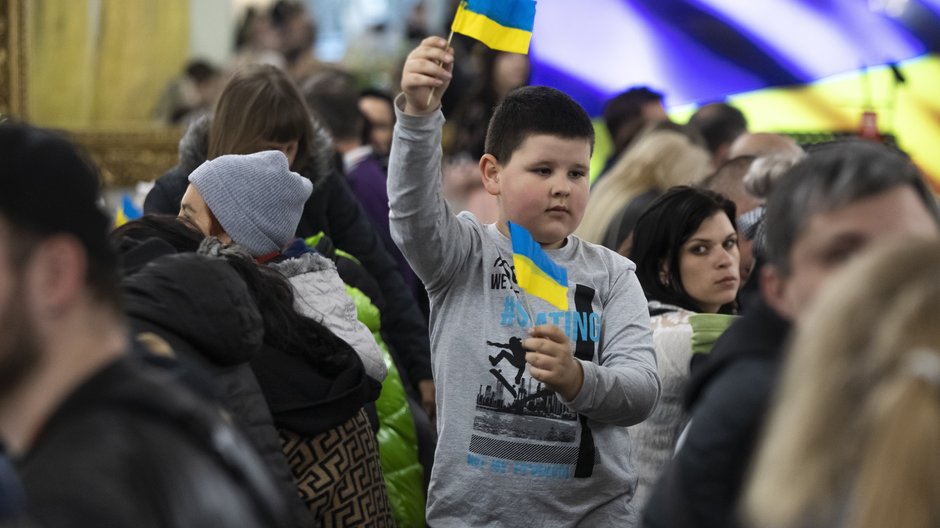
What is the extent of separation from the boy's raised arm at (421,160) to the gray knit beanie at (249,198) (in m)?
0.50

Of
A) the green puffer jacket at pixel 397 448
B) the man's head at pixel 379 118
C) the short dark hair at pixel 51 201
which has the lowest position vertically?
the green puffer jacket at pixel 397 448

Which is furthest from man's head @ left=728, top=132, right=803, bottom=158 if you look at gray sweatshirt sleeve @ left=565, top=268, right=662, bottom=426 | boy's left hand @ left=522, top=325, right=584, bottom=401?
boy's left hand @ left=522, top=325, right=584, bottom=401

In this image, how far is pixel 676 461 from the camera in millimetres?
2422

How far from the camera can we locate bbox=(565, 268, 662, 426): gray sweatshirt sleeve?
12.4 feet

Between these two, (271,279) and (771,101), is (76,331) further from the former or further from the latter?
(771,101)

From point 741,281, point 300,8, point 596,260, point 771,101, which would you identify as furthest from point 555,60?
point 300,8

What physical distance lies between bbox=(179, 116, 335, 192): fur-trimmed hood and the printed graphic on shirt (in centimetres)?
154

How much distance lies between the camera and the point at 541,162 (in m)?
4.07

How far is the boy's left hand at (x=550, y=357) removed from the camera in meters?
3.60

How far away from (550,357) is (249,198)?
1059mm

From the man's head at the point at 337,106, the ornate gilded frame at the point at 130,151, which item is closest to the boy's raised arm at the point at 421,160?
the man's head at the point at 337,106

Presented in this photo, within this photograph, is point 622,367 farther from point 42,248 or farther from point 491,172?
point 42,248

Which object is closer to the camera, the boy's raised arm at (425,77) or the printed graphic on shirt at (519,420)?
the boy's raised arm at (425,77)

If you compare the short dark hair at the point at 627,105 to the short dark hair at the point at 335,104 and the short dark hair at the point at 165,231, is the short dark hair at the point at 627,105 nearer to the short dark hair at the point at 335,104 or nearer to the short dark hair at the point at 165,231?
the short dark hair at the point at 335,104
